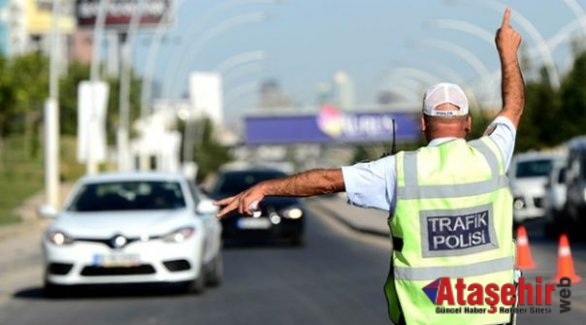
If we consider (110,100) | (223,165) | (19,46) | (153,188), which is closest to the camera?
(153,188)

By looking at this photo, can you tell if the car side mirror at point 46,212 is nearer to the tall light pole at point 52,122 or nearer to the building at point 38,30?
the tall light pole at point 52,122

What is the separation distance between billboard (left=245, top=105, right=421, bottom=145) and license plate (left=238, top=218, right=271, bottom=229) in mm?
75212

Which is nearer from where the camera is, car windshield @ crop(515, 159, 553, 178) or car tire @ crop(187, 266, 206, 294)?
car tire @ crop(187, 266, 206, 294)

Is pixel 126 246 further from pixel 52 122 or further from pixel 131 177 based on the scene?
pixel 52 122

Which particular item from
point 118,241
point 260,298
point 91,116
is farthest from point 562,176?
point 91,116

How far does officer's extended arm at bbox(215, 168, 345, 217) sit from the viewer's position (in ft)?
19.6

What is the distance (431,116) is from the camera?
19.8 ft

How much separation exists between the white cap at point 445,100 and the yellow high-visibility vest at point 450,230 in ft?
0.59

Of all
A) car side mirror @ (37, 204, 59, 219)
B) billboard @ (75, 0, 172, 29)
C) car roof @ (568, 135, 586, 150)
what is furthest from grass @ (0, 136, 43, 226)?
car side mirror @ (37, 204, 59, 219)

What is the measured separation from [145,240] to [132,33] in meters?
41.8

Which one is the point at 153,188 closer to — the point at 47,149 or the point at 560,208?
the point at 560,208

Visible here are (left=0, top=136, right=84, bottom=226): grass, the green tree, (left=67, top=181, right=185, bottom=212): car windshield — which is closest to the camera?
(left=67, top=181, right=185, bottom=212): car windshield

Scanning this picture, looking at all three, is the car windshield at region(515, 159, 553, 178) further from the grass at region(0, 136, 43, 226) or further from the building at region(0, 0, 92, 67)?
the building at region(0, 0, 92, 67)

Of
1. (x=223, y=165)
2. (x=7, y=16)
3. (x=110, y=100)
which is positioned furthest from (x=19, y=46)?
(x=223, y=165)
